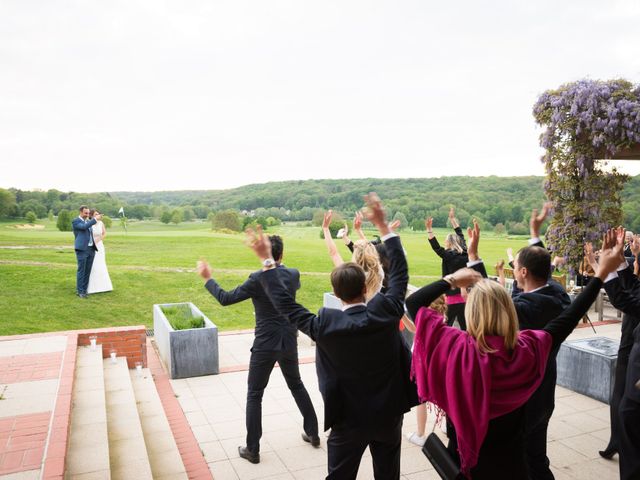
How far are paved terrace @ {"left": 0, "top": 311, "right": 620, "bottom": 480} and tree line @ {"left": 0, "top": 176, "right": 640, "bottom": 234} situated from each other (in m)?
7.62

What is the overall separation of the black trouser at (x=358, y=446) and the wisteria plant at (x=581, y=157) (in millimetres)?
9818

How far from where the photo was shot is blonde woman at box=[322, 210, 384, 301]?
12.5 feet

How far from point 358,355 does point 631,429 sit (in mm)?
1968

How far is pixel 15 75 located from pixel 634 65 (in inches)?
554

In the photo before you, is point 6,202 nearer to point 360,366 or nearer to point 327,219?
point 327,219

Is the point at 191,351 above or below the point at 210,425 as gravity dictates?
above

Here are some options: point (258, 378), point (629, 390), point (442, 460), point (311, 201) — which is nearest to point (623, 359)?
point (629, 390)

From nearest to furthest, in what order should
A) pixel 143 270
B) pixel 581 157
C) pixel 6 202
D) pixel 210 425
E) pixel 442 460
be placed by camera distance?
pixel 442 460, pixel 210 425, pixel 581 157, pixel 143 270, pixel 6 202

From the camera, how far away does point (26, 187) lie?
1514 cm

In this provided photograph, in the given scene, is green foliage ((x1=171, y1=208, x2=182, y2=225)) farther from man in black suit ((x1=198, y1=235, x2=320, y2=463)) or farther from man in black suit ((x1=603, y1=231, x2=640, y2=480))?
man in black suit ((x1=603, y1=231, x2=640, y2=480))

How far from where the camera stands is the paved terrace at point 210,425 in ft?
12.7

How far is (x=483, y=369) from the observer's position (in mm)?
2244

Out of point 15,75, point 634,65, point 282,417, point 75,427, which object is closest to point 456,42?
point 634,65

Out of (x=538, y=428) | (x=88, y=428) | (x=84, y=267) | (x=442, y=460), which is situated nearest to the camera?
(x=442, y=460)
